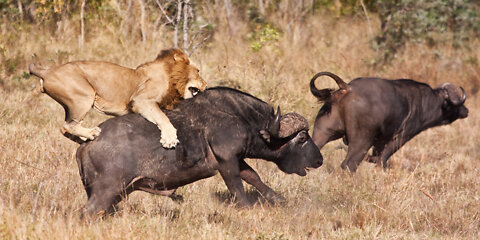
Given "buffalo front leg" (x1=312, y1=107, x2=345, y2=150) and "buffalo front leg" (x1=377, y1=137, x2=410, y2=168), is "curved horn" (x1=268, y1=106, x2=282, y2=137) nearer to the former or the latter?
"buffalo front leg" (x1=312, y1=107, x2=345, y2=150)

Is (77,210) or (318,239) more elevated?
(77,210)

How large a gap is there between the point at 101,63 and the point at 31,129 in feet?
10.5

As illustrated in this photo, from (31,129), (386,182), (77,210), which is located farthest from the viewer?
(31,129)

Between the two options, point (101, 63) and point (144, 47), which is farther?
point (144, 47)

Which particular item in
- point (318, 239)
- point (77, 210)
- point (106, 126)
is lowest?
point (318, 239)

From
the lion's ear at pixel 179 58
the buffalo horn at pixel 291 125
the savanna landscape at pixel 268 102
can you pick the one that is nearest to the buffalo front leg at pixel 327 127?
the savanna landscape at pixel 268 102

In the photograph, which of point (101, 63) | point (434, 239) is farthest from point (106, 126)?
point (434, 239)

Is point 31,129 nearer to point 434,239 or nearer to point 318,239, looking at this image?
point 318,239

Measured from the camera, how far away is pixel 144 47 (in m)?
12.0

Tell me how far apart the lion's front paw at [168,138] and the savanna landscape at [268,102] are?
2.13ft

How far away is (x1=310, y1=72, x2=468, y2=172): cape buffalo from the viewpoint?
27.8ft

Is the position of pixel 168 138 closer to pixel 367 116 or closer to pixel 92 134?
pixel 92 134

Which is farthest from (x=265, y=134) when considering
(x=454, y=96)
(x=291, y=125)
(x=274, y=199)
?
(x=454, y=96)

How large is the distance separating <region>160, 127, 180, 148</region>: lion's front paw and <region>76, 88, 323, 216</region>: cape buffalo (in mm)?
69
